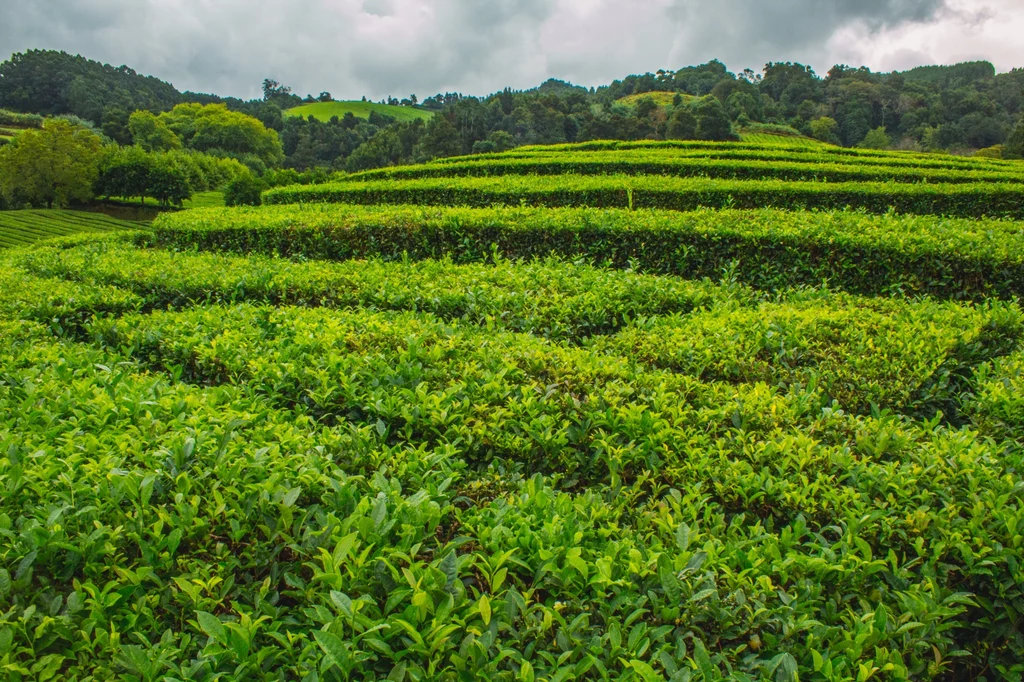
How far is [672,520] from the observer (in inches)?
92.7

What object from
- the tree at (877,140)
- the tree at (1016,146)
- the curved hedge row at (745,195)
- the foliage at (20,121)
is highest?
the foliage at (20,121)

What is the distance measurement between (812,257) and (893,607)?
6632 millimetres

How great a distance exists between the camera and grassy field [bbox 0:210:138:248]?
39.2 m

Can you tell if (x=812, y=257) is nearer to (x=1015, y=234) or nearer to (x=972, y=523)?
(x=1015, y=234)

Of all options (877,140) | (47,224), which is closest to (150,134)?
(47,224)

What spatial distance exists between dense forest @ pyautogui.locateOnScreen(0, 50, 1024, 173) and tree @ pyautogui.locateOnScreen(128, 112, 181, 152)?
187 inches

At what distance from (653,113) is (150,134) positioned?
70994mm

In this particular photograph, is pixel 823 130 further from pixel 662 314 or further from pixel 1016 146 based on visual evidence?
pixel 662 314

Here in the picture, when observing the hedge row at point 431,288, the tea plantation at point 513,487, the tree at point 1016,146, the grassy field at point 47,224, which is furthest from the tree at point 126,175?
the tree at point 1016,146

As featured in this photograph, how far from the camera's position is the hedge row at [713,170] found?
16.4m

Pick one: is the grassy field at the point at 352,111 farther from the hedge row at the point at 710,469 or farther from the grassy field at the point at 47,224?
the hedge row at the point at 710,469

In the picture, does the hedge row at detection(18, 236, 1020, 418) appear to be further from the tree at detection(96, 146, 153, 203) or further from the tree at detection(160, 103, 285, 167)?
the tree at detection(160, 103, 285, 167)

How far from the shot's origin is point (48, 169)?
49.9 metres

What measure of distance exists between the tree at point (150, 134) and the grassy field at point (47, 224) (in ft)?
122
